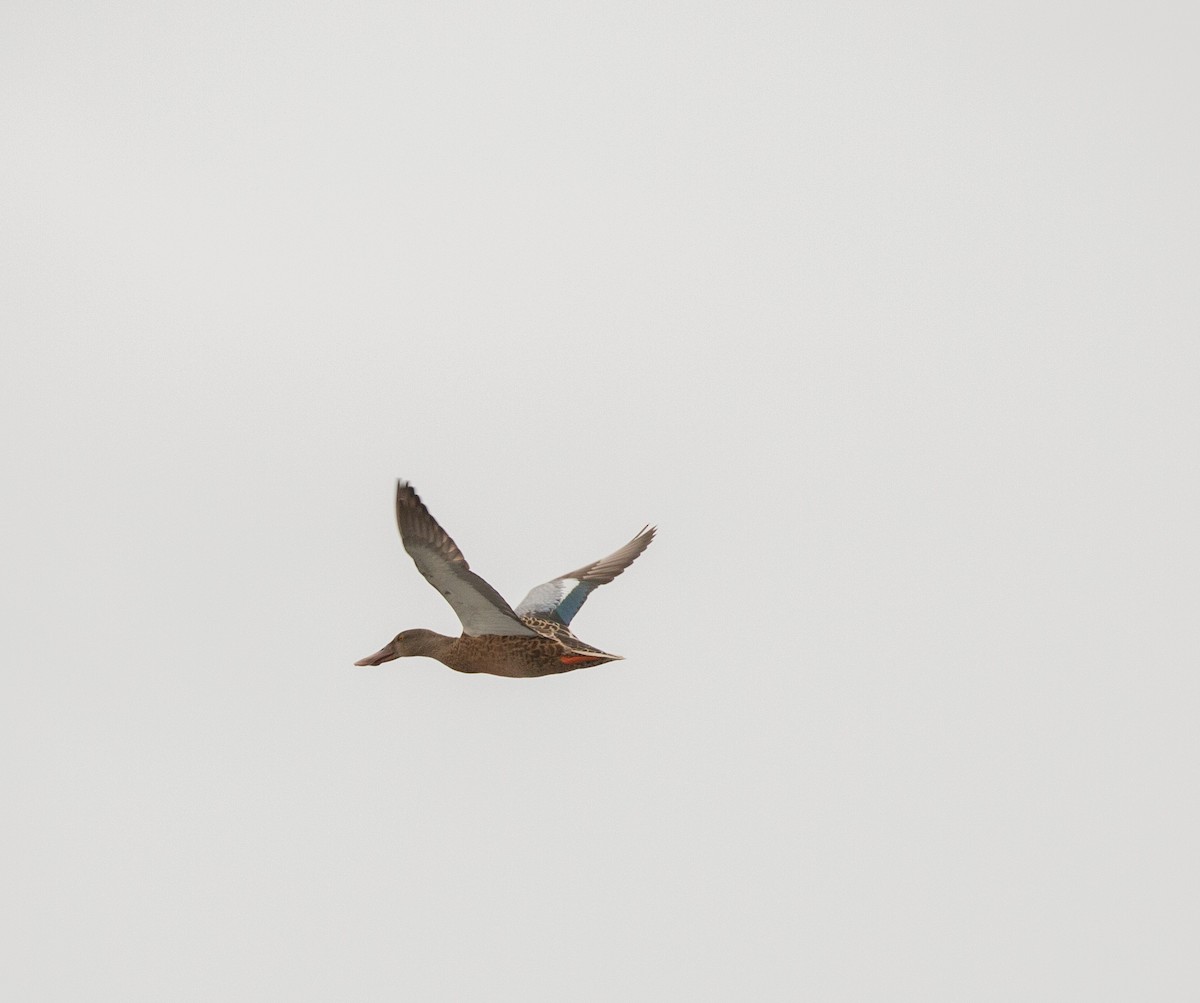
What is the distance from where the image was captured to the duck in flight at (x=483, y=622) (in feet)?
76.1

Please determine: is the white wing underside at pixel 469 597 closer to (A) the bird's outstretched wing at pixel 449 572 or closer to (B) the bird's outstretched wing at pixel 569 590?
(A) the bird's outstretched wing at pixel 449 572

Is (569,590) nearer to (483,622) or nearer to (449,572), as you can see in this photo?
(483,622)

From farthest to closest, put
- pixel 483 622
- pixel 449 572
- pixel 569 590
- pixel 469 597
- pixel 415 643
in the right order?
pixel 569 590 → pixel 415 643 → pixel 483 622 → pixel 469 597 → pixel 449 572

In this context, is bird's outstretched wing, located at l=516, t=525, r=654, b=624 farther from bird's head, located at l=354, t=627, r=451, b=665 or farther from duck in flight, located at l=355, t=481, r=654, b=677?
bird's head, located at l=354, t=627, r=451, b=665

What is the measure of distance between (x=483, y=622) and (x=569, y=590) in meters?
3.68

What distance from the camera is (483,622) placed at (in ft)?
82.6

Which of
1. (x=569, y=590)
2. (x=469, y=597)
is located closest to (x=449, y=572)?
(x=469, y=597)

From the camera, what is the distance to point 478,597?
2422 centimetres

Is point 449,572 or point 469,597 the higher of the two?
point 449,572

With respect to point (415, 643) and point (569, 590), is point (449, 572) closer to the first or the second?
point (415, 643)

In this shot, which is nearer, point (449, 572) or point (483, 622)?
point (449, 572)

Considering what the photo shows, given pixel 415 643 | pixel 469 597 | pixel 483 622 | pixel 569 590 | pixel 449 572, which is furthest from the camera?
pixel 569 590

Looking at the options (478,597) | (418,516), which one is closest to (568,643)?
(478,597)

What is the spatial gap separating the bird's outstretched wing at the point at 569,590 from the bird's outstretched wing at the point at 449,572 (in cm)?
214
